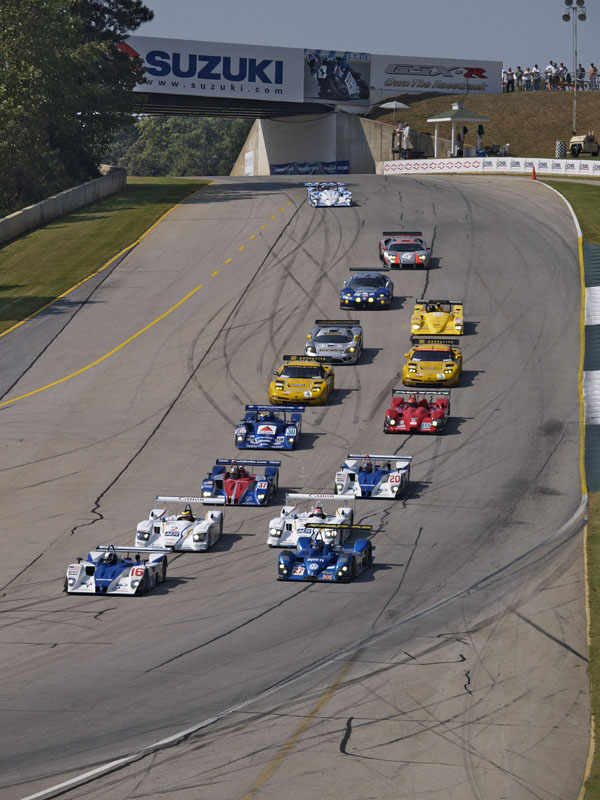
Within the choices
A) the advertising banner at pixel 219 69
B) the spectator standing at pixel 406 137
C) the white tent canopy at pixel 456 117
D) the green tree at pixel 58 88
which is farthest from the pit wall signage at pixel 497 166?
the green tree at pixel 58 88

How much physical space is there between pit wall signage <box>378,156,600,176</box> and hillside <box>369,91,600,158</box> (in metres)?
10.6

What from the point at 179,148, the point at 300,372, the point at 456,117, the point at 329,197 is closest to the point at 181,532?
the point at 300,372

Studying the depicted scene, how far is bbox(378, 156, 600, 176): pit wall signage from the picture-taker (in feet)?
252

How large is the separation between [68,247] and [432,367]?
89.8ft

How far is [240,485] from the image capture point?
92.4ft

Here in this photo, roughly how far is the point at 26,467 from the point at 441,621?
15.8 meters

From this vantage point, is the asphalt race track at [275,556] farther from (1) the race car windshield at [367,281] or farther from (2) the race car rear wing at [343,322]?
(2) the race car rear wing at [343,322]

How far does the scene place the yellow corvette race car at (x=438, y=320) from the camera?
42.9 meters

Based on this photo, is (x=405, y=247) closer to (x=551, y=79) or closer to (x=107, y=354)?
(x=107, y=354)

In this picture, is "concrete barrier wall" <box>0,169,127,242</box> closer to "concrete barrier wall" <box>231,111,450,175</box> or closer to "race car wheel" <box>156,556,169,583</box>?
"concrete barrier wall" <box>231,111,450,175</box>

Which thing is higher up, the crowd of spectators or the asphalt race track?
the crowd of spectators

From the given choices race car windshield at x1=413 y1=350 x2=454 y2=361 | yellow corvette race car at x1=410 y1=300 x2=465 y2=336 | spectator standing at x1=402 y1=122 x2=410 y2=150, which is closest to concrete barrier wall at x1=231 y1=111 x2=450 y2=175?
spectator standing at x1=402 y1=122 x2=410 y2=150

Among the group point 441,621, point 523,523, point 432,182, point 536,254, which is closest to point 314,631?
point 441,621

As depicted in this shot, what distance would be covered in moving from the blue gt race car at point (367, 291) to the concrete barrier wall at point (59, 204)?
885 inches
